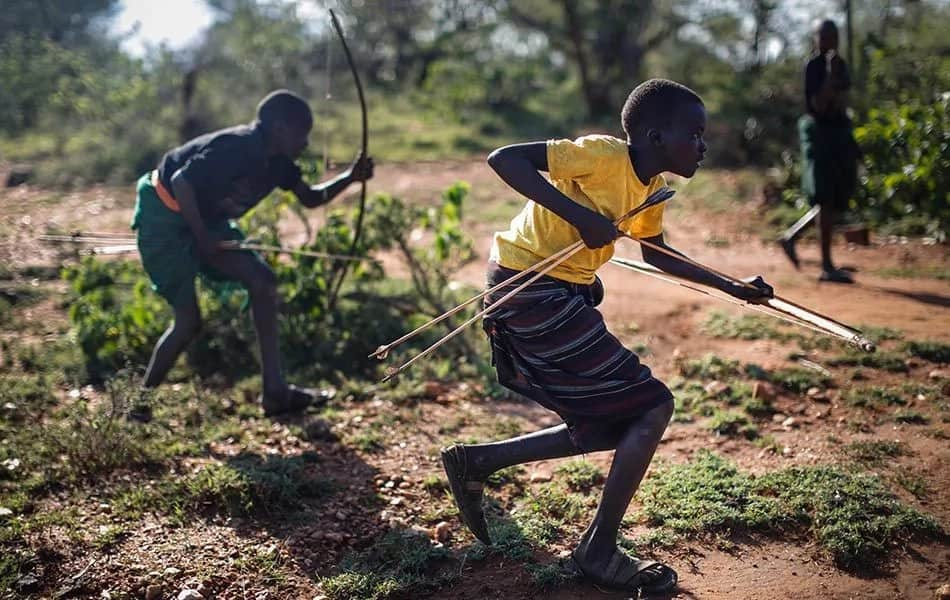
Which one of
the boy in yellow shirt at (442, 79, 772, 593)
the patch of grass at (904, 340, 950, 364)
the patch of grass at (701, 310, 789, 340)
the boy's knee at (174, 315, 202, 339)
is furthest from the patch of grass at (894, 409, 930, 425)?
the boy's knee at (174, 315, 202, 339)

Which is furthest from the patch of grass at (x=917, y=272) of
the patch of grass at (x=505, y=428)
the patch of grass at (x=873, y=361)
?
the patch of grass at (x=505, y=428)

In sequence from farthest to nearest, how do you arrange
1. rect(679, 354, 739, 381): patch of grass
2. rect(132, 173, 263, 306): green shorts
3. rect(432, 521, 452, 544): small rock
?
rect(679, 354, 739, 381): patch of grass < rect(132, 173, 263, 306): green shorts < rect(432, 521, 452, 544): small rock

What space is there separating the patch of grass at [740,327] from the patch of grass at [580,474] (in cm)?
181

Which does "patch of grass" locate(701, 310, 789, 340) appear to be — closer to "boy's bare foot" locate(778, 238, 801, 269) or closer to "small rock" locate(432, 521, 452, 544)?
"boy's bare foot" locate(778, 238, 801, 269)

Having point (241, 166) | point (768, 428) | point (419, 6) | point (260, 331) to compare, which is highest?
point (419, 6)

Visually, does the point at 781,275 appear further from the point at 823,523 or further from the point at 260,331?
the point at 260,331

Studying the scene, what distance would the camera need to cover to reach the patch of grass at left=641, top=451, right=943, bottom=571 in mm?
2988

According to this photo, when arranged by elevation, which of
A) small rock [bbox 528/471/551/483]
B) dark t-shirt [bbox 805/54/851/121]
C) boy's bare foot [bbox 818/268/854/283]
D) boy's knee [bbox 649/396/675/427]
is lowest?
small rock [bbox 528/471/551/483]

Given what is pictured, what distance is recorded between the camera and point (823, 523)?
3.10 m

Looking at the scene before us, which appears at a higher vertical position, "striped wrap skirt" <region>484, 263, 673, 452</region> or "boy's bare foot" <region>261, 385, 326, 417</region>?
"striped wrap skirt" <region>484, 263, 673, 452</region>

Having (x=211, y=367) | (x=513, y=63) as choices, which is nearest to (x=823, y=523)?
(x=211, y=367)

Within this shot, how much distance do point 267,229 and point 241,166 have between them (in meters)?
1.60

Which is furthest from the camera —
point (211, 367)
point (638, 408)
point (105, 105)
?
point (105, 105)

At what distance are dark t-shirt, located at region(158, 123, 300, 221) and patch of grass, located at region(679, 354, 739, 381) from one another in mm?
2455
